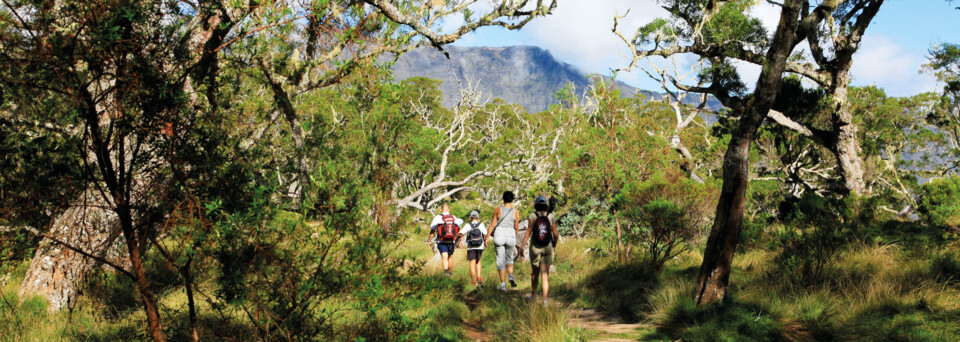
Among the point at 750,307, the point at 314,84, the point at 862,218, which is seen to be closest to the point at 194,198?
the point at 314,84

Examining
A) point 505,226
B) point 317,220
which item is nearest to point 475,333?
point 505,226

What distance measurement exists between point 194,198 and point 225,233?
349 millimetres

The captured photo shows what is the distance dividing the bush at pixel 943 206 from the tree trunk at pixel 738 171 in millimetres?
3809

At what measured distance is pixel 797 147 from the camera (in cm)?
2053

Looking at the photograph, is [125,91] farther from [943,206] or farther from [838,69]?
[838,69]

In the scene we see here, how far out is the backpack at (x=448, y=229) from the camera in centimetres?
968

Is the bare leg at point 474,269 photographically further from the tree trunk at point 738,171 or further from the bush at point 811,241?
the bush at point 811,241

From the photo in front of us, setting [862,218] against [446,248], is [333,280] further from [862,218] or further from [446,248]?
[862,218]

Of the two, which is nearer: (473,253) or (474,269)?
(473,253)

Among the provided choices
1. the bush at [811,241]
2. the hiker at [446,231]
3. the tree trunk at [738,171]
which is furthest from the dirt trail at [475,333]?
the bush at [811,241]

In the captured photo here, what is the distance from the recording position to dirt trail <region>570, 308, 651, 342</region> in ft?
18.4

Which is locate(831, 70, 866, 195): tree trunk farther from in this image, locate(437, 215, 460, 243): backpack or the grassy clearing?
locate(437, 215, 460, 243): backpack

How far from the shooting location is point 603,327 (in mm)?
6293

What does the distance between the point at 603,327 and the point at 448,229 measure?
4.17 m
